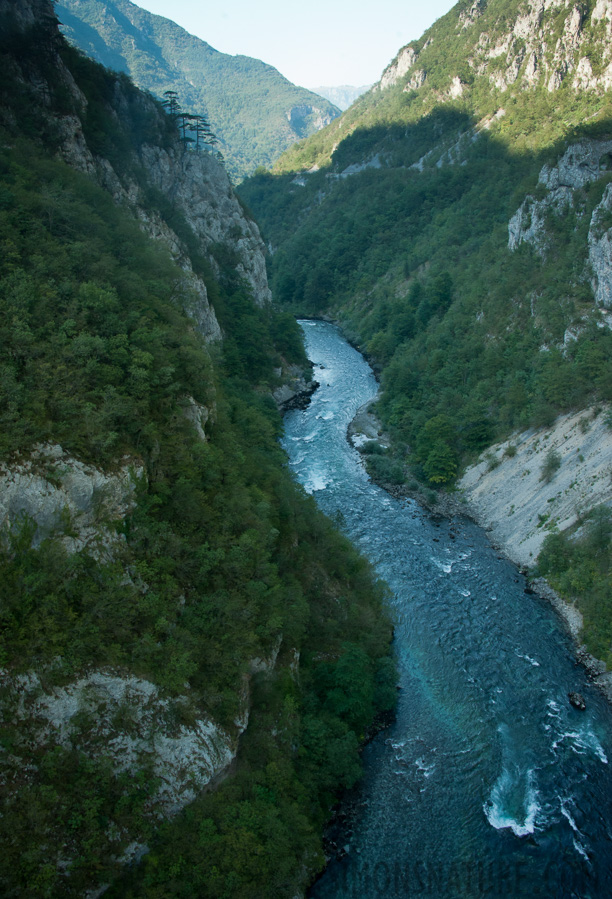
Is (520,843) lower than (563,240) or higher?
lower

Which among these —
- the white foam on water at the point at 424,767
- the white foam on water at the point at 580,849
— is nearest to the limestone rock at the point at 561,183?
the white foam on water at the point at 424,767

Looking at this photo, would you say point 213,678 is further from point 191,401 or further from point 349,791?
point 191,401

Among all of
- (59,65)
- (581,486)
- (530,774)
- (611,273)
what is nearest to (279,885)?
(530,774)

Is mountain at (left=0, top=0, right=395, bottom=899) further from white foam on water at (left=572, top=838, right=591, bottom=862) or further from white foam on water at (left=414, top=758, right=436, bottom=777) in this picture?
white foam on water at (left=572, top=838, right=591, bottom=862)

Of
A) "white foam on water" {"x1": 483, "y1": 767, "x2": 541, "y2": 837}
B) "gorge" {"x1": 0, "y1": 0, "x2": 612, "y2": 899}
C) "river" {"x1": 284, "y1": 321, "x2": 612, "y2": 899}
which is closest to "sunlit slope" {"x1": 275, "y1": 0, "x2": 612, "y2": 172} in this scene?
"gorge" {"x1": 0, "y1": 0, "x2": 612, "y2": 899}

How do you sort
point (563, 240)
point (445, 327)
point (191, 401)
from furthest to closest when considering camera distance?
point (445, 327), point (563, 240), point (191, 401)
